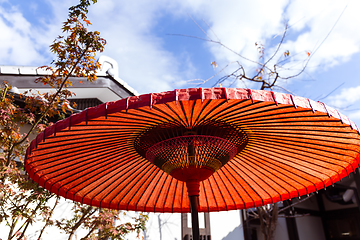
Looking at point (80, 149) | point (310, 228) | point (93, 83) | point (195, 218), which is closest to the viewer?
point (195, 218)

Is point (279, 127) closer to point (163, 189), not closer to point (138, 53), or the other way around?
point (163, 189)

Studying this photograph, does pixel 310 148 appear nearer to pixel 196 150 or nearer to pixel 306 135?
pixel 306 135

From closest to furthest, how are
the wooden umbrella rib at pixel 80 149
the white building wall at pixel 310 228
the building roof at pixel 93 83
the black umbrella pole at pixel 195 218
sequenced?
the black umbrella pole at pixel 195 218 → the wooden umbrella rib at pixel 80 149 → the building roof at pixel 93 83 → the white building wall at pixel 310 228

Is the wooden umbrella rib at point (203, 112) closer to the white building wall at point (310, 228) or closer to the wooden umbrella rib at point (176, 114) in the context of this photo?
the wooden umbrella rib at point (176, 114)

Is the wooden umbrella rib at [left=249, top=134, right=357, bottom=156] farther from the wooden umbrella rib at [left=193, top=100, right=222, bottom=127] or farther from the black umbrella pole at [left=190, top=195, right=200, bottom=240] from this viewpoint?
the black umbrella pole at [left=190, top=195, right=200, bottom=240]

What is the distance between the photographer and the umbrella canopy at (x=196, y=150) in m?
1.22

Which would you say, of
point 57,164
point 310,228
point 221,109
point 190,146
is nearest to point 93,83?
point 57,164

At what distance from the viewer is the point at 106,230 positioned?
3.64 metres

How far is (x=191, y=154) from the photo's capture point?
147cm

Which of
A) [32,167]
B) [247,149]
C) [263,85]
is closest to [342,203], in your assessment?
[263,85]

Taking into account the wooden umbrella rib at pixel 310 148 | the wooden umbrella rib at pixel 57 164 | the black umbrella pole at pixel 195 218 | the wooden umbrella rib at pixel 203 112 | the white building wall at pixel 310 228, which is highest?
the white building wall at pixel 310 228

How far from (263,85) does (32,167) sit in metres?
5.31

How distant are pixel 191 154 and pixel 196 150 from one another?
0.11 feet

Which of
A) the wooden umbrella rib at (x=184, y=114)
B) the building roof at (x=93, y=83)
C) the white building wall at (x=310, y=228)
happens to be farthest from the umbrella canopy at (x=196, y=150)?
the white building wall at (x=310, y=228)
